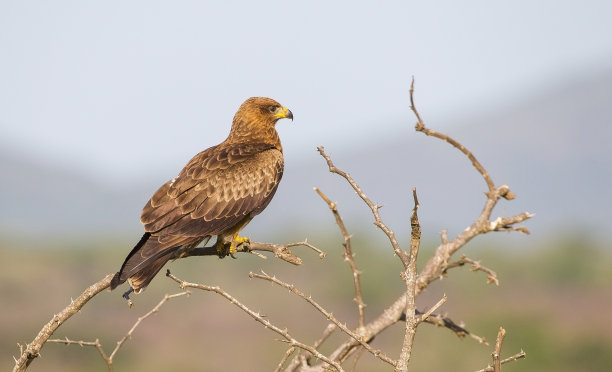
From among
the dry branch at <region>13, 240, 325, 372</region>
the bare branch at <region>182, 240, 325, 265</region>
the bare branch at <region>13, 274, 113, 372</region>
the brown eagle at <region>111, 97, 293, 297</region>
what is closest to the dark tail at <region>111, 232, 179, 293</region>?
the brown eagle at <region>111, 97, 293, 297</region>

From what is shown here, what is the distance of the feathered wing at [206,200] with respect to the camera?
8.38 m

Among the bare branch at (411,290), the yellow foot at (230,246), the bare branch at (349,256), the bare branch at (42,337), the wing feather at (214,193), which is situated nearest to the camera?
the bare branch at (411,290)

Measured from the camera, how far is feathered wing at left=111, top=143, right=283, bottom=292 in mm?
8383

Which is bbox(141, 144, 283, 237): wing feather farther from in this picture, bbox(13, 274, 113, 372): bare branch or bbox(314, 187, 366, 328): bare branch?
bbox(13, 274, 113, 372): bare branch

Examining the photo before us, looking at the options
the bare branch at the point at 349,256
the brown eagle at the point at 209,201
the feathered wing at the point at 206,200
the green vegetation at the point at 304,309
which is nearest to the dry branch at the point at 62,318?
the bare branch at the point at 349,256

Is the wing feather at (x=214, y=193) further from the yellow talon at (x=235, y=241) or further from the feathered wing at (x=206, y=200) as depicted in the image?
the yellow talon at (x=235, y=241)

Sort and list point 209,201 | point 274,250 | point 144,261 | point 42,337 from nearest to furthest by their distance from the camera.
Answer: point 42,337
point 274,250
point 144,261
point 209,201

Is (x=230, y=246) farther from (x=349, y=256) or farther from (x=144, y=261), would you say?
(x=349, y=256)

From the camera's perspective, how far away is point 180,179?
30.9ft

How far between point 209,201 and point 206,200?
0.10 ft

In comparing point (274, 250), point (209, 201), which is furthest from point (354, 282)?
point (209, 201)

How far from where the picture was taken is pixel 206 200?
30.5ft

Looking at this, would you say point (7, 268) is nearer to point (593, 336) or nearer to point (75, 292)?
point (75, 292)

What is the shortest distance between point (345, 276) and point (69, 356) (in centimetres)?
3507
